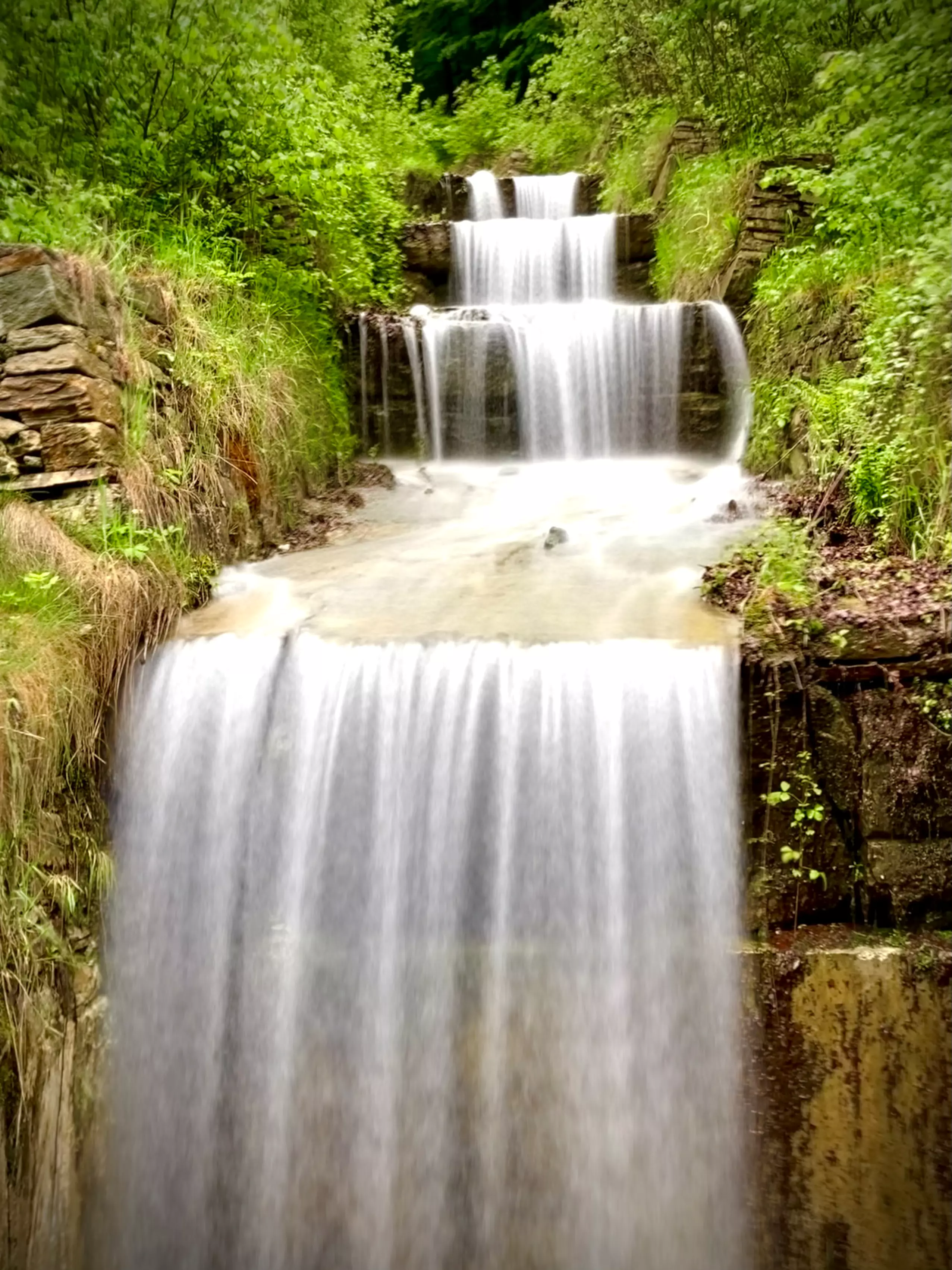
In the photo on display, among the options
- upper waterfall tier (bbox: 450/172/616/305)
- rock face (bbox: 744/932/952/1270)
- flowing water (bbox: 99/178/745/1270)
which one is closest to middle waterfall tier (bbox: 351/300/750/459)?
upper waterfall tier (bbox: 450/172/616/305)

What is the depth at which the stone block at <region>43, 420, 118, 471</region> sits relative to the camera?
17.0 feet

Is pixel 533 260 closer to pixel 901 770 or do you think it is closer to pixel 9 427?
pixel 9 427

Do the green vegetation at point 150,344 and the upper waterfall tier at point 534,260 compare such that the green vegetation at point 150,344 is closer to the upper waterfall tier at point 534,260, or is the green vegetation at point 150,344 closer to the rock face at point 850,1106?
the upper waterfall tier at point 534,260

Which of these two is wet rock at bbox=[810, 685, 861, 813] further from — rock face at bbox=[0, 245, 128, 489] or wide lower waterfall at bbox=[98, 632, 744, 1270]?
rock face at bbox=[0, 245, 128, 489]

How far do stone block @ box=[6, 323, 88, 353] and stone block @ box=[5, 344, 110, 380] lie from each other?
0.02 metres

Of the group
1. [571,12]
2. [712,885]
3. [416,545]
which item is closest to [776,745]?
[712,885]

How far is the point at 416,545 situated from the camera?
6.68 metres

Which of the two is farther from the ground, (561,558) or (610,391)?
(610,391)

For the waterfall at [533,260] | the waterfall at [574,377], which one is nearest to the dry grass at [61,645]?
the waterfall at [574,377]

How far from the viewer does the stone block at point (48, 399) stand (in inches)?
204

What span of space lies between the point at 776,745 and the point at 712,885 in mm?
661

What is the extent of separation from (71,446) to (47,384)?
385 millimetres

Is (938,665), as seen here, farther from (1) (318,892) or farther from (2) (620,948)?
(1) (318,892)

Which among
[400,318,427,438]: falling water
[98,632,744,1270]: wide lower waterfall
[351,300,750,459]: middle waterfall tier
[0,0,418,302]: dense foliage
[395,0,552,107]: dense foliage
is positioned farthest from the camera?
[395,0,552,107]: dense foliage
